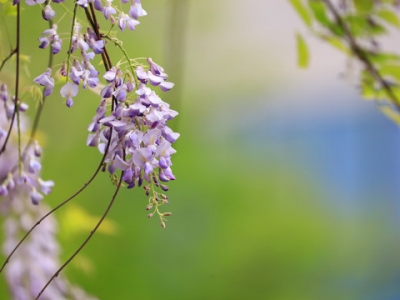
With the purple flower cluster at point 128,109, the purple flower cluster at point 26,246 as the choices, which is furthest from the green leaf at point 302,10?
the purple flower cluster at point 26,246

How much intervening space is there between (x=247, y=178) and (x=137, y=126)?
0.53 m

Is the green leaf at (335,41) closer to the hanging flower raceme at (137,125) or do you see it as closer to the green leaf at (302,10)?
the green leaf at (302,10)

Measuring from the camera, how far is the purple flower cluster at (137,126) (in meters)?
0.52

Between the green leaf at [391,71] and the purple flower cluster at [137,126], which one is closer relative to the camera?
the purple flower cluster at [137,126]

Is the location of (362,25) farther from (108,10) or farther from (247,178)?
(108,10)

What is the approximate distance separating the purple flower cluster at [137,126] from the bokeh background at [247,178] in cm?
44

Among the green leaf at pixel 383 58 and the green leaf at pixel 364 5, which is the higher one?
the green leaf at pixel 364 5

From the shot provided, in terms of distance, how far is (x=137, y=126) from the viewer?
54 cm

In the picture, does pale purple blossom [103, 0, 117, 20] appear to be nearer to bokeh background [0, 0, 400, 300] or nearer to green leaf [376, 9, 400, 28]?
bokeh background [0, 0, 400, 300]

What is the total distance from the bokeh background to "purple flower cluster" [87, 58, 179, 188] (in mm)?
438

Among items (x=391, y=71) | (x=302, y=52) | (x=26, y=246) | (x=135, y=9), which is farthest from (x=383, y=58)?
(x=26, y=246)

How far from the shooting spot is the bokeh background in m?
1.00

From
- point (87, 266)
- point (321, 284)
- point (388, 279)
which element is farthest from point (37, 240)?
point (388, 279)

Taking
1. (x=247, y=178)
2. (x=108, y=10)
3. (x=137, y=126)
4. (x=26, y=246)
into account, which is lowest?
(x=26, y=246)
